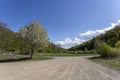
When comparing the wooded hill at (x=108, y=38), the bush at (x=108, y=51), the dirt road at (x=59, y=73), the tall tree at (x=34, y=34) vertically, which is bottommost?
the dirt road at (x=59, y=73)

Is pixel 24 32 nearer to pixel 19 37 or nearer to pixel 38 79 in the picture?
pixel 19 37

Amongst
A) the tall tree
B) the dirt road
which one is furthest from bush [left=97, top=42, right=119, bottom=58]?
the dirt road

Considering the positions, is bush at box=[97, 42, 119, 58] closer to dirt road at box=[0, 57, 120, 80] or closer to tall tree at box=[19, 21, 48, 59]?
tall tree at box=[19, 21, 48, 59]

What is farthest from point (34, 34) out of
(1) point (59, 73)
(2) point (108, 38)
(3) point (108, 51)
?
(2) point (108, 38)

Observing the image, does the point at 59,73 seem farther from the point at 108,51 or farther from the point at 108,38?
the point at 108,38

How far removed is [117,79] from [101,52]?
27254 mm

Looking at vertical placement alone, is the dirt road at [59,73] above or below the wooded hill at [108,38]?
below

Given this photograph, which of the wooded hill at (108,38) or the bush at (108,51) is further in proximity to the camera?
the wooded hill at (108,38)

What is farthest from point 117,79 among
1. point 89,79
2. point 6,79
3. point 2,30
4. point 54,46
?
Result: point 54,46

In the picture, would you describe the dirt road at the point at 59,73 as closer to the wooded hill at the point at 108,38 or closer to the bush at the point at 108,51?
the bush at the point at 108,51

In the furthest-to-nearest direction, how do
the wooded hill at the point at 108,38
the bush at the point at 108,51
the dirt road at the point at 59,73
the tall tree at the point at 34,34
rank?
the wooded hill at the point at 108,38, the tall tree at the point at 34,34, the bush at the point at 108,51, the dirt road at the point at 59,73

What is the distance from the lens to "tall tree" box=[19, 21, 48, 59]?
37.2 m

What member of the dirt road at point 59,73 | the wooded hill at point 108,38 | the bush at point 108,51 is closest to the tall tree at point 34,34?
the bush at point 108,51

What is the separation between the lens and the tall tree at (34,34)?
37.2 m
